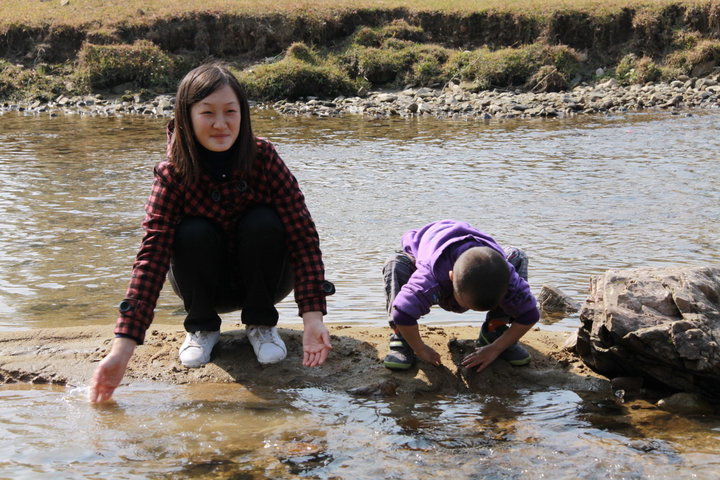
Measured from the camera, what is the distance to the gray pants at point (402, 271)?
3.76 m

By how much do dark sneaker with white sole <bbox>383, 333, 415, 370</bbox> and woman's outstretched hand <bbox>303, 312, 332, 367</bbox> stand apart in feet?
1.40

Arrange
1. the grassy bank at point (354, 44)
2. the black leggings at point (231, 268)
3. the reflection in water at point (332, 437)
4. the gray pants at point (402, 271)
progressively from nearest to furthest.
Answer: the reflection in water at point (332, 437) < the black leggings at point (231, 268) < the gray pants at point (402, 271) < the grassy bank at point (354, 44)

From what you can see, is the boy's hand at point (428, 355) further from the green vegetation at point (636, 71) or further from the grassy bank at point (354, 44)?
the green vegetation at point (636, 71)

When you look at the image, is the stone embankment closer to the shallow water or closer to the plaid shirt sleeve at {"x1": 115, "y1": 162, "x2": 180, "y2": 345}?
the shallow water

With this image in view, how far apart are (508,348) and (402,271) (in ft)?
1.91

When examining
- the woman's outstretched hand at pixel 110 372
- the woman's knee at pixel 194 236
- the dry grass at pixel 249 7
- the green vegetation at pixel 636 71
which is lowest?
the woman's outstretched hand at pixel 110 372

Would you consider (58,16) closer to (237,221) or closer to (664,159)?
(664,159)

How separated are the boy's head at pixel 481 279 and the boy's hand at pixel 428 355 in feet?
1.11

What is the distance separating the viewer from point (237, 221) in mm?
3617

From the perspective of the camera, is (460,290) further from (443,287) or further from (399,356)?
(399,356)

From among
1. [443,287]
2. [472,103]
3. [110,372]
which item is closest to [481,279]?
[443,287]

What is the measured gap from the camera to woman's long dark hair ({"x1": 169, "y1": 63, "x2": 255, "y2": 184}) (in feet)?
11.1

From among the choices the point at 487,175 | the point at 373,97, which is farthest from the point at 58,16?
the point at 487,175

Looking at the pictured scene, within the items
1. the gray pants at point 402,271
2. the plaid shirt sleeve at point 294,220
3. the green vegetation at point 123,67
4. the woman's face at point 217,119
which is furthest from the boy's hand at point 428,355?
the green vegetation at point 123,67
